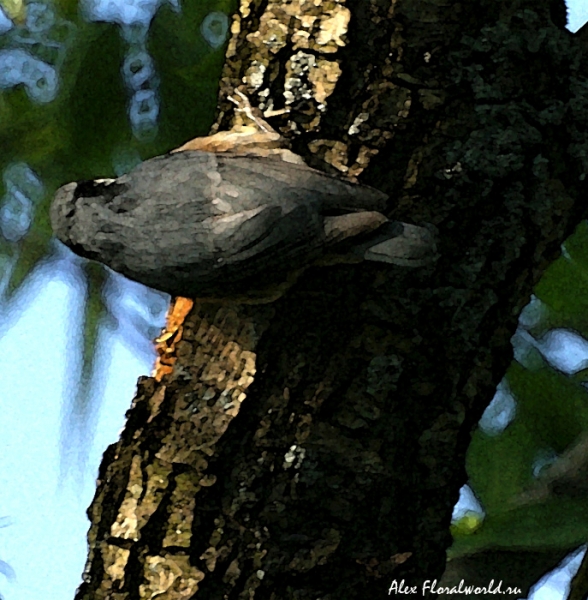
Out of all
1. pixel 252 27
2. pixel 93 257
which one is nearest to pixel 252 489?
pixel 93 257

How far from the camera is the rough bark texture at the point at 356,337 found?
842mm

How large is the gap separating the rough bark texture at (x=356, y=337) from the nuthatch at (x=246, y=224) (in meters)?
0.04

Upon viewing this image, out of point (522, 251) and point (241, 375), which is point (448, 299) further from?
point (241, 375)

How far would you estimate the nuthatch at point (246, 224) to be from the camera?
0.79 metres

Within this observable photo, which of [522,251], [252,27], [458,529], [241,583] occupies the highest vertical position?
[252,27]

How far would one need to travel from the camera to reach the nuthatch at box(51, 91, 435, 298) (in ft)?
2.59

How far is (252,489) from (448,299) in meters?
0.28

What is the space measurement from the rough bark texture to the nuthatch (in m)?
0.04

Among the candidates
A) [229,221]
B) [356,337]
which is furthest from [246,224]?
[356,337]

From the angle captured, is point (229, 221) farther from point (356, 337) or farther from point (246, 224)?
point (356, 337)

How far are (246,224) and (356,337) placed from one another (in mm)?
166

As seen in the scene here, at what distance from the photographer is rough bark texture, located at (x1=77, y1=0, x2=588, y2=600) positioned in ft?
2.76

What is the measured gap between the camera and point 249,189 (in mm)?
800

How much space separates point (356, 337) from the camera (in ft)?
2.78
